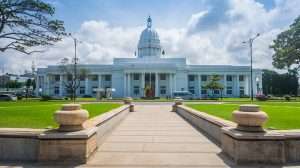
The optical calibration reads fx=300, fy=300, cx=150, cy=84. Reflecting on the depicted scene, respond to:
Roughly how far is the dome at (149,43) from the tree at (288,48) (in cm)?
5609

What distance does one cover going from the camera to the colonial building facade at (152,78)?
9600cm

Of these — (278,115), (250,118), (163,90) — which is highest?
(163,90)

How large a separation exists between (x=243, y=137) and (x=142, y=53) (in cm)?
10415

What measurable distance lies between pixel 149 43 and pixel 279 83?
160ft

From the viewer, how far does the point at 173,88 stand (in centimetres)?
9662

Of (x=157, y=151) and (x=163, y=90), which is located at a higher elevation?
(x=163, y=90)

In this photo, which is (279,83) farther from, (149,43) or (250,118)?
(250,118)

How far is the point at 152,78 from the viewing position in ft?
324

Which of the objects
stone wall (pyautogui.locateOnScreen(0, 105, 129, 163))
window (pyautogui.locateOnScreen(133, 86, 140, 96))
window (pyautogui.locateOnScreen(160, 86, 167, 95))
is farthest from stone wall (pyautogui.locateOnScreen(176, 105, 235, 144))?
window (pyautogui.locateOnScreen(160, 86, 167, 95))

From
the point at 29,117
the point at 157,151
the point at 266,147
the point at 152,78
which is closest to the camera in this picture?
the point at 266,147

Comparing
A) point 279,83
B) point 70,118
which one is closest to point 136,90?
point 279,83

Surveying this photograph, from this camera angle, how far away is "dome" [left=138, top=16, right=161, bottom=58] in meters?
108

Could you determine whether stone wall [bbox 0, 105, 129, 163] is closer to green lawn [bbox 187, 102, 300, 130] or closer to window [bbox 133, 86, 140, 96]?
green lawn [bbox 187, 102, 300, 130]

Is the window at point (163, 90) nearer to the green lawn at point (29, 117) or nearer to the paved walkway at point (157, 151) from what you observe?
the green lawn at point (29, 117)
